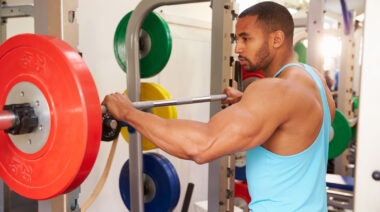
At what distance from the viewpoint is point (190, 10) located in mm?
2973

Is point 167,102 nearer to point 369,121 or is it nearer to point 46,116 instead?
point 46,116

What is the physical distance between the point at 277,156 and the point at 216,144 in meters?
0.23

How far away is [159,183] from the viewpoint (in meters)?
1.81

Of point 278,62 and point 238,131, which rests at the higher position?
point 278,62

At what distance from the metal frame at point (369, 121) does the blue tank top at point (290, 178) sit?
187 millimetres

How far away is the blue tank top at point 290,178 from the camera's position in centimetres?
106

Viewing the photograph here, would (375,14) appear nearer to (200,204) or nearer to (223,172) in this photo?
(223,172)

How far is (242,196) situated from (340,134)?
3.93 feet

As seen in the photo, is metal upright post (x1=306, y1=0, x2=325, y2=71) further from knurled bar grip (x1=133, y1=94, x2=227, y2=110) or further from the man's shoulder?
the man's shoulder

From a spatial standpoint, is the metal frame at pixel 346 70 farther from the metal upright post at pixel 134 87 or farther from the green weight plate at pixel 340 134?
the metal upright post at pixel 134 87

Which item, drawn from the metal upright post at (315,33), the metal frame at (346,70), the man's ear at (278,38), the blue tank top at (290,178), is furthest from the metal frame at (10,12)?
the metal frame at (346,70)

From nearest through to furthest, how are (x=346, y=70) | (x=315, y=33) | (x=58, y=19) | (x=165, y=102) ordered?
(x=58, y=19) → (x=165, y=102) → (x=315, y=33) → (x=346, y=70)

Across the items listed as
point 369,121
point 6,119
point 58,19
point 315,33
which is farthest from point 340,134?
point 6,119

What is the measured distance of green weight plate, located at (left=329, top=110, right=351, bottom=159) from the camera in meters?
3.00
